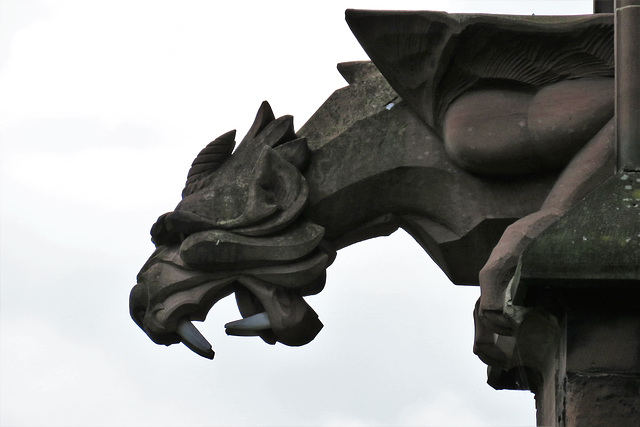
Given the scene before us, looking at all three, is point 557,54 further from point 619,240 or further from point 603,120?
point 619,240

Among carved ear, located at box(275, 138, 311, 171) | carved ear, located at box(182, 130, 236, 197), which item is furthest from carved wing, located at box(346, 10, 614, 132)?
carved ear, located at box(182, 130, 236, 197)

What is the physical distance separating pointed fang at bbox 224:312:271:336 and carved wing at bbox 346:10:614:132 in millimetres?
992

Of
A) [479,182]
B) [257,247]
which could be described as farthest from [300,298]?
[479,182]

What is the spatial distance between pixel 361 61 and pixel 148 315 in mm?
1234

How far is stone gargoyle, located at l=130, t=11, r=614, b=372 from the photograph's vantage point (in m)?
7.06

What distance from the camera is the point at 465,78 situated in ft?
23.6

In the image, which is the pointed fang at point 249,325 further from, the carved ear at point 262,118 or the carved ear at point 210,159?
the carved ear at point 262,118

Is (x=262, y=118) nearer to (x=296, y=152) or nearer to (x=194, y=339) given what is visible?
(x=296, y=152)

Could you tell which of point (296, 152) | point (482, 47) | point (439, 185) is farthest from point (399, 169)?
point (482, 47)

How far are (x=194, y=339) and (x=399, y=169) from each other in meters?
0.96

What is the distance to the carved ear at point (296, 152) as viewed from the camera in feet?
24.8

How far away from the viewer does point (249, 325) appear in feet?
24.5

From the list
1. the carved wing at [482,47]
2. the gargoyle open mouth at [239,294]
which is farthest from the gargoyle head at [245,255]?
the carved wing at [482,47]

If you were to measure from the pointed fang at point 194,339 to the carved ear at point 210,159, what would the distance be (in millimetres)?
494
